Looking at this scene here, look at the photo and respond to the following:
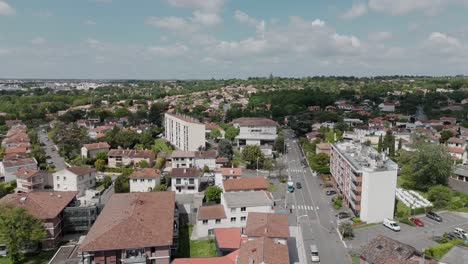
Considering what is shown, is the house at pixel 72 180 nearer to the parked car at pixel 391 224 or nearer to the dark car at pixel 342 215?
the dark car at pixel 342 215

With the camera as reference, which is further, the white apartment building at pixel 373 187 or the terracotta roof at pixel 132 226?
the white apartment building at pixel 373 187

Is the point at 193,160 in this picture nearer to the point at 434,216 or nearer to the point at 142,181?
the point at 142,181

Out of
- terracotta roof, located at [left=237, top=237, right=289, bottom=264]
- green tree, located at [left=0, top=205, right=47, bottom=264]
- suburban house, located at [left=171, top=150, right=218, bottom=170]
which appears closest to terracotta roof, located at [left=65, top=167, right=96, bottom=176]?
suburban house, located at [left=171, top=150, right=218, bottom=170]

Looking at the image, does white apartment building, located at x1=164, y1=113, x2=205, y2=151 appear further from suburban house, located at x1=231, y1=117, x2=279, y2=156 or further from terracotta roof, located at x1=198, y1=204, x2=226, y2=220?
terracotta roof, located at x1=198, y1=204, x2=226, y2=220

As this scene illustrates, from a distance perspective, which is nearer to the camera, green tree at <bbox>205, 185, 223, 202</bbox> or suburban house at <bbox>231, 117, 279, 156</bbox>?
green tree at <bbox>205, 185, 223, 202</bbox>

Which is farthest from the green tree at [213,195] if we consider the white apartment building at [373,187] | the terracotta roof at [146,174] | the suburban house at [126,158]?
the suburban house at [126,158]

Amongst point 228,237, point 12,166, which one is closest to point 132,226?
point 228,237
